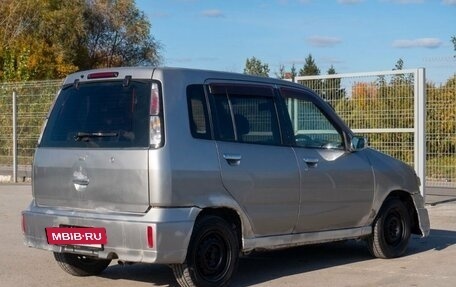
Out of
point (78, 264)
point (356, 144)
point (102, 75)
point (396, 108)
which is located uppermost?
point (102, 75)

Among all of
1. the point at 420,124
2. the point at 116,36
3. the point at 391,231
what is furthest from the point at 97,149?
the point at 116,36

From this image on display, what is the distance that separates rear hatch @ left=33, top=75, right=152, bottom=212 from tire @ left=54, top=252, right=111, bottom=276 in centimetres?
78

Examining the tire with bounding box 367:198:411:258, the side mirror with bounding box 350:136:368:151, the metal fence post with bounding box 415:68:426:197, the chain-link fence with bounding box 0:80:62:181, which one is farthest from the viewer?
the chain-link fence with bounding box 0:80:62:181

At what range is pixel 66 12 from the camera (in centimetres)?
3866

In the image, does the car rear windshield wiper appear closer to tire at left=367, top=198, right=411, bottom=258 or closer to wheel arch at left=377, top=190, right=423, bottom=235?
tire at left=367, top=198, right=411, bottom=258

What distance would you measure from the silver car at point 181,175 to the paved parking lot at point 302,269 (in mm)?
369

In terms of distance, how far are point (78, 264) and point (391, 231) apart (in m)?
3.58

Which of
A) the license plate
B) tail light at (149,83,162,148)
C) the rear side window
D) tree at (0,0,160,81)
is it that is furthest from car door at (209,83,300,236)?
tree at (0,0,160,81)

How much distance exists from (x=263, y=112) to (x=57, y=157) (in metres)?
2.07

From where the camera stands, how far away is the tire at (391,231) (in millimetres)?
9086

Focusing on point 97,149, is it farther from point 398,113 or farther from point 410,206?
point 398,113

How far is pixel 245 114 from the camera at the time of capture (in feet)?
25.7

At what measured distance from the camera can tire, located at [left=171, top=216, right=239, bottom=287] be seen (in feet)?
23.3

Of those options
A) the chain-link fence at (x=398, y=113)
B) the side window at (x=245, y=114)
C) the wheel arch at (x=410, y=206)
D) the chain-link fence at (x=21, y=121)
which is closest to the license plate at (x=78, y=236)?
the side window at (x=245, y=114)
